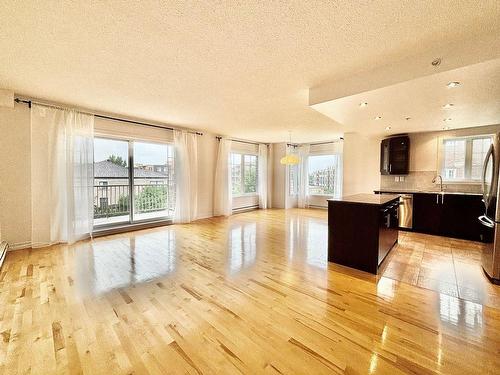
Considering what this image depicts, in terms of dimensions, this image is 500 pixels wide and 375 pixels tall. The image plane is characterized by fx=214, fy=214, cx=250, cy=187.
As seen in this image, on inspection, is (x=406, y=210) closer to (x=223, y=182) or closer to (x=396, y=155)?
(x=396, y=155)

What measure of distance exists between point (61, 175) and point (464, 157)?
8.26m

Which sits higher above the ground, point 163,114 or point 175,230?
Answer: point 163,114

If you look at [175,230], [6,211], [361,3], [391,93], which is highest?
[361,3]

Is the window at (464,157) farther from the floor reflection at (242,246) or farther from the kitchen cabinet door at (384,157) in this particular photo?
the floor reflection at (242,246)

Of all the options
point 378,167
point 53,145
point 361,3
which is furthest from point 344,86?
point 53,145

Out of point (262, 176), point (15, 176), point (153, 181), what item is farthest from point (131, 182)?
point (262, 176)

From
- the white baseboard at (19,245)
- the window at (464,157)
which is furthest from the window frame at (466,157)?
the white baseboard at (19,245)

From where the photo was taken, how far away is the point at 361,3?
5.21 ft

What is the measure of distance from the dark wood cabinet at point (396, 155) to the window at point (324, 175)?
2357 millimetres

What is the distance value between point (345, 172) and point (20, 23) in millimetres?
6675

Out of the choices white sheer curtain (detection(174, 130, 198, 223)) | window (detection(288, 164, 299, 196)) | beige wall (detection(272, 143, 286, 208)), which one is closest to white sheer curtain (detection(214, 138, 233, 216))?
white sheer curtain (detection(174, 130, 198, 223))

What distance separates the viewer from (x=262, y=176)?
826 centimetres

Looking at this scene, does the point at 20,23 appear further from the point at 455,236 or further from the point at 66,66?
the point at 455,236

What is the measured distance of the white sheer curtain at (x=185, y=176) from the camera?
5477mm
